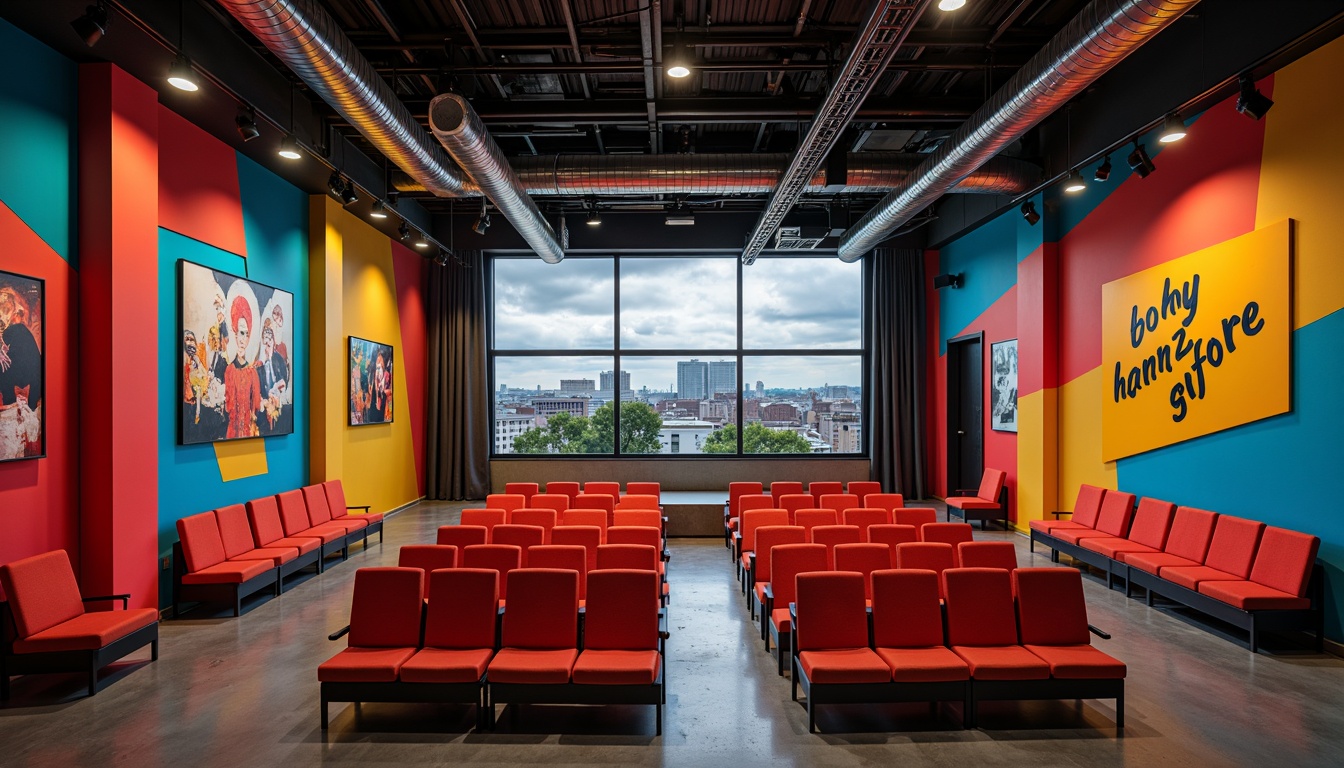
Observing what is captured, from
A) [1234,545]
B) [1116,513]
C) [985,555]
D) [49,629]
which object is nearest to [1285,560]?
[1234,545]

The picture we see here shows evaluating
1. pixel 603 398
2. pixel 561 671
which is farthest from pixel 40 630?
pixel 603 398

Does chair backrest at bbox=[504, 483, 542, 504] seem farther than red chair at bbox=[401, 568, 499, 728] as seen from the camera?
Yes

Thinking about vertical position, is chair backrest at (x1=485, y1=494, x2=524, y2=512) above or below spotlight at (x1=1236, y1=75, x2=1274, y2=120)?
below

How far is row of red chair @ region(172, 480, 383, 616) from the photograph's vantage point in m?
5.77

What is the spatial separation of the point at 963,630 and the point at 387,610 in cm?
355

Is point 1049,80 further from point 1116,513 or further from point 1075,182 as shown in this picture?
point 1116,513

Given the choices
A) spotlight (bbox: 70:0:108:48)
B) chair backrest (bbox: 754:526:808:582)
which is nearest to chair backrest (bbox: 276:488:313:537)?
spotlight (bbox: 70:0:108:48)

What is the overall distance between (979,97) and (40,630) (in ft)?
30.6

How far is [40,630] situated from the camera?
14.0ft

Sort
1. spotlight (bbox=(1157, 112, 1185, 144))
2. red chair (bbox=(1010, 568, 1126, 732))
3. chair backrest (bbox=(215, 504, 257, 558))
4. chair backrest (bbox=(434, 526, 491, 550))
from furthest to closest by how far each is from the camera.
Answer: chair backrest (bbox=(215, 504, 257, 558)) → chair backrest (bbox=(434, 526, 491, 550)) → spotlight (bbox=(1157, 112, 1185, 144)) → red chair (bbox=(1010, 568, 1126, 732))

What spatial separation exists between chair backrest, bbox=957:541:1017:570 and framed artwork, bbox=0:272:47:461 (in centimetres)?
665

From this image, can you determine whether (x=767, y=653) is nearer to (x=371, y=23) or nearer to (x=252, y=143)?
(x=371, y=23)

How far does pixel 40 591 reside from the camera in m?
4.34

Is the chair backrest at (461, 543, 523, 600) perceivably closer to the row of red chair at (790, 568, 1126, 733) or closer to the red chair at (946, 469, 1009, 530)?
the row of red chair at (790, 568, 1126, 733)
